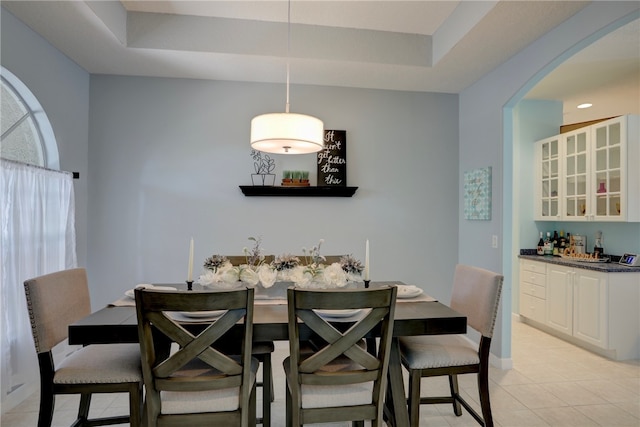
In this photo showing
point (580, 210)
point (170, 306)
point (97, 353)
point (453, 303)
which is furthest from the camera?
point (580, 210)

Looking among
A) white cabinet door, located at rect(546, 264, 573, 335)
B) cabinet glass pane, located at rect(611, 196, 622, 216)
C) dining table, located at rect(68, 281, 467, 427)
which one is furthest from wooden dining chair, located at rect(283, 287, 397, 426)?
cabinet glass pane, located at rect(611, 196, 622, 216)

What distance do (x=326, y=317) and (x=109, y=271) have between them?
2.60 meters

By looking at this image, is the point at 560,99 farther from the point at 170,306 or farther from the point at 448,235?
the point at 170,306

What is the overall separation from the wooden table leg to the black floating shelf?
73.2 inches

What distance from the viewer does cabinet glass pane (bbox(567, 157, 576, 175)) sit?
393 cm

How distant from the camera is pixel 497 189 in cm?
312

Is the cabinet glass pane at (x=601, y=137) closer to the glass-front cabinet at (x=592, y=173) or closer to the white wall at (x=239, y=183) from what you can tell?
the glass-front cabinet at (x=592, y=173)

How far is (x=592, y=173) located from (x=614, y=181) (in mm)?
241

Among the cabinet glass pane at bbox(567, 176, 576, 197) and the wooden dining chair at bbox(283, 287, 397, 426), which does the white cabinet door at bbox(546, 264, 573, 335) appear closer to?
the cabinet glass pane at bbox(567, 176, 576, 197)

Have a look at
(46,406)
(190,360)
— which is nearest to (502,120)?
(190,360)

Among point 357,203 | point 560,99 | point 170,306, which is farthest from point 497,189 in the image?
point 170,306

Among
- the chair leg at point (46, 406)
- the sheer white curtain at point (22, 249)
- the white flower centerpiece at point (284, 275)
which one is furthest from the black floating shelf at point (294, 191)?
the chair leg at point (46, 406)

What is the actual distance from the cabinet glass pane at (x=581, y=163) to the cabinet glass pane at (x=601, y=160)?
0.14m

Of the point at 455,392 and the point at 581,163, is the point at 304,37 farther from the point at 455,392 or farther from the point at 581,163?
the point at 581,163
